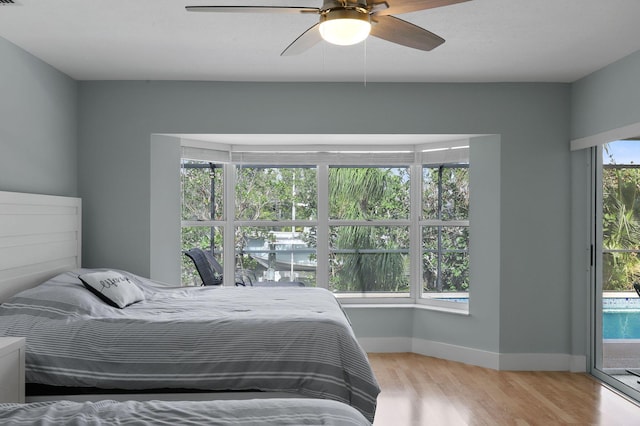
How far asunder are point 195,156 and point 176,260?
1.01m

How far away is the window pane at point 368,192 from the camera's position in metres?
5.49

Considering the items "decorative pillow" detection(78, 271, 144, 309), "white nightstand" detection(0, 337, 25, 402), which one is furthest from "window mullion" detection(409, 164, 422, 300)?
"white nightstand" detection(0, 337, 25, 402)

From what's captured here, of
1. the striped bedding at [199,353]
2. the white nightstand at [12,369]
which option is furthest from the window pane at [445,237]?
the white nightstand at [12,369]

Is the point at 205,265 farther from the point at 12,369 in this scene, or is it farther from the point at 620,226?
the point at 620,226

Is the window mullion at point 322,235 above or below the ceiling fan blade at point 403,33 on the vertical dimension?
below

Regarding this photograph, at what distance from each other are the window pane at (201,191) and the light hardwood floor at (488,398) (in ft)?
7.21

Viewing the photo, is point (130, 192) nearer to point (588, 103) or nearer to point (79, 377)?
point (79, 377)

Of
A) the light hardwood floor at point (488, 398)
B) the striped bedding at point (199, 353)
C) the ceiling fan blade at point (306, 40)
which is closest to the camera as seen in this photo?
the ceiling fan blade at point (306, 40)

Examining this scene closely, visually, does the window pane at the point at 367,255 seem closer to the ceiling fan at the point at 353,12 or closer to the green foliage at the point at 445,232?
the green foliage at the point at 445,232

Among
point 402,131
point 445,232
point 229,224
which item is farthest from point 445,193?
point 229,224

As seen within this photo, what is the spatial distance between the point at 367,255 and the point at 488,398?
201 cm

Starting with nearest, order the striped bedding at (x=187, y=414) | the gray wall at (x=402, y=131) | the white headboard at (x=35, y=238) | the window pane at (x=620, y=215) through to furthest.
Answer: the striped bedding at (x=187, y=414), the white headboard at (x=35, y=238), the window pane at (x=620, y=215), the gray wall at (x=402, y=131)

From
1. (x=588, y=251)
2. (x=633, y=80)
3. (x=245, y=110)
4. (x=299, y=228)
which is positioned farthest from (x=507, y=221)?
(x=245, y=110)

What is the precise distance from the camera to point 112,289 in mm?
3410
